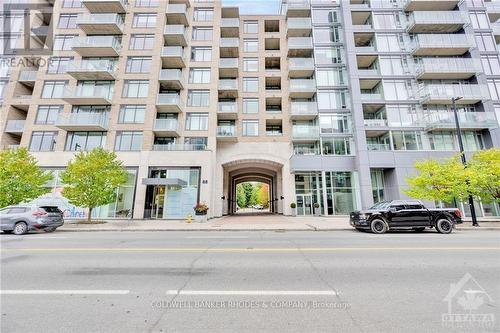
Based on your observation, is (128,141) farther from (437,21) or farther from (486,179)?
(437,21)

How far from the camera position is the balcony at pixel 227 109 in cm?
2783

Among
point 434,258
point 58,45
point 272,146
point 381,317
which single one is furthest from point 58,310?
point 58,45

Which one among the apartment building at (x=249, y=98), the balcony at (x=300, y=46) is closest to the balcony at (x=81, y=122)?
the apartment building at (x=249, y=98)

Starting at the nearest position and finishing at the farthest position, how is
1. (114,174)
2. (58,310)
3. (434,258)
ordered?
1. (58,310)
2. (434,258)
3. (114,174)

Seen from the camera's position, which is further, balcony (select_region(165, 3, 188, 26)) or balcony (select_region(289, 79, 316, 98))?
balcony (select_region(289, 79, 316, 98))

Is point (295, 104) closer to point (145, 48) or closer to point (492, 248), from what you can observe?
point (145, 48)

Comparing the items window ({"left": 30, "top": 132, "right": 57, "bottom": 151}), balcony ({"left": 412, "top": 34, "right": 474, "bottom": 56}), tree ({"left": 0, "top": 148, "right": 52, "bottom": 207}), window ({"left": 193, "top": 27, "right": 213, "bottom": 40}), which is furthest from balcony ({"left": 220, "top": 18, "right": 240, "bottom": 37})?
tree ({"left": 0, "top": 148, "right": 52, "bottom": 207})

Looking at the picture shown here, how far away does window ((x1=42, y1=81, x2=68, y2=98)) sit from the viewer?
25.6 metres

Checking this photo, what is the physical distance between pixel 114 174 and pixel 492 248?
23118 mm

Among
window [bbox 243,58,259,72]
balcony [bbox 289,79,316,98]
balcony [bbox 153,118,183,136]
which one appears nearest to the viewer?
balcony [bbox 153,118,183,136]

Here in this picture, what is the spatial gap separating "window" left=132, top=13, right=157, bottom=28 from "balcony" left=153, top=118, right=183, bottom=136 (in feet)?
42.9

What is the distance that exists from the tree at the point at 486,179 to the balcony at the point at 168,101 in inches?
1082

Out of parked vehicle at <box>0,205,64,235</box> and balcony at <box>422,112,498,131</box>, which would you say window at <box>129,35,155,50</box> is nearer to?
parked vehicle at <box>0,205,64,235</box>

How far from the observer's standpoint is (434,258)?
668cm
